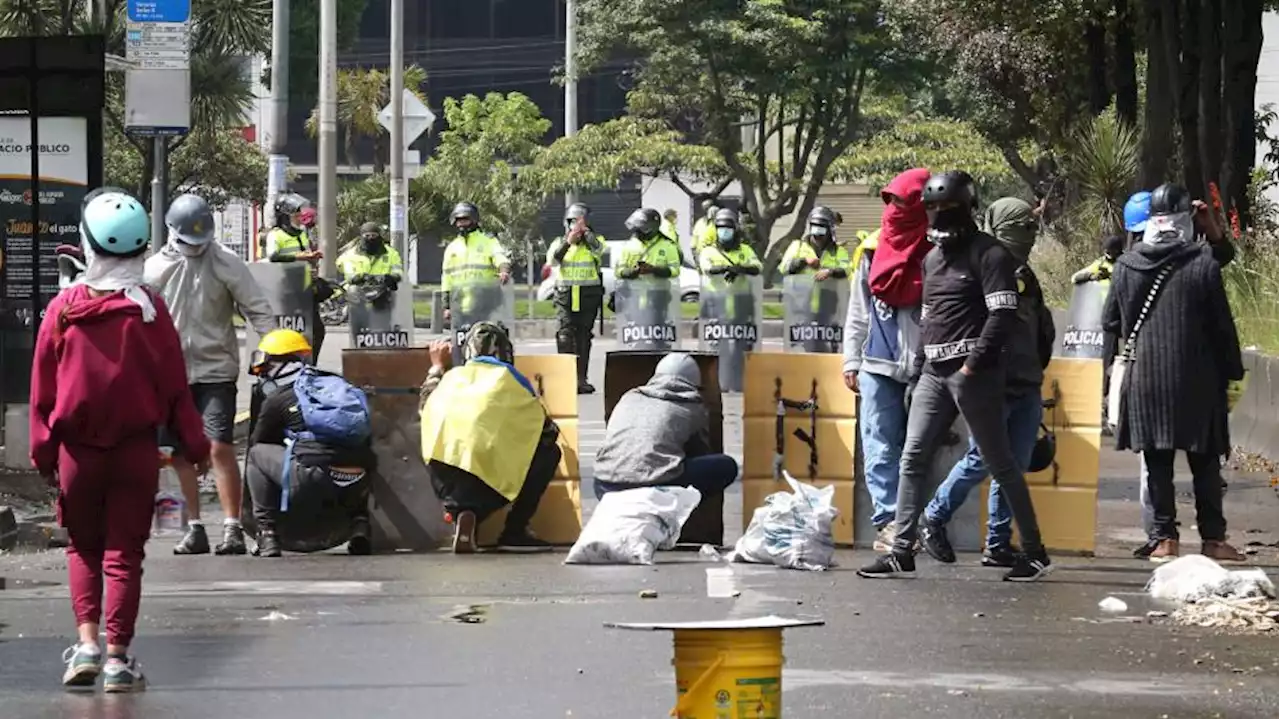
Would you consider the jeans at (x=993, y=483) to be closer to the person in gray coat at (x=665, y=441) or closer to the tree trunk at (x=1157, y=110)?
the person in gray coat at (x=665, y=441)

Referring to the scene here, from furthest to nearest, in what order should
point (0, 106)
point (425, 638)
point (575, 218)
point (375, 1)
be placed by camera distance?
point (375, 1), point (575, 218), point (0, 106), point (425, 638)

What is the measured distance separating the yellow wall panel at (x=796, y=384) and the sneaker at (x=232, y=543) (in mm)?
2416

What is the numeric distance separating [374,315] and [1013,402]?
44.1 ft

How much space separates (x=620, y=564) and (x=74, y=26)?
2063 centimetres

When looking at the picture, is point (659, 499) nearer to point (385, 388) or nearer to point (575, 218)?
point (385, 388)

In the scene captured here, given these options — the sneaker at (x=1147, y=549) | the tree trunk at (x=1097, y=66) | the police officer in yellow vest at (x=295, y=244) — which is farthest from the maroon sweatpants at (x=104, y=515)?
the tree trunk at (x=1097, y=66)

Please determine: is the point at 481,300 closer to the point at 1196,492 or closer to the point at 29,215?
the point at 29,215

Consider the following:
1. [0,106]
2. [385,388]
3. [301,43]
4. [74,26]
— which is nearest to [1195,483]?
[385,388]

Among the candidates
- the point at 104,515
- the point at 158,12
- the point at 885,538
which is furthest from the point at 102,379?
the point at 158,12

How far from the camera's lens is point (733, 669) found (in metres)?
6.02

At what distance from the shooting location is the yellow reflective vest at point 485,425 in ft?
38.1

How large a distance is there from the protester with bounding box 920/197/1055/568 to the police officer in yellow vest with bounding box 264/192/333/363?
1086 cm

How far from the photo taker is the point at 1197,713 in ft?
25.1

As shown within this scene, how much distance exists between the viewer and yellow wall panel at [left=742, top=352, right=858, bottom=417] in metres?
11.9
